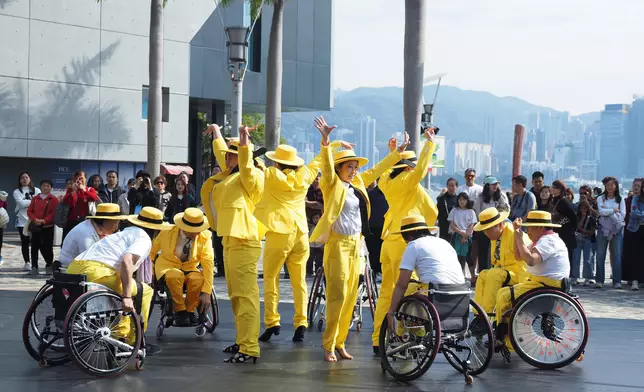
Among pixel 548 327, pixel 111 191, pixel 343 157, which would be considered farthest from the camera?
pixel 111 191

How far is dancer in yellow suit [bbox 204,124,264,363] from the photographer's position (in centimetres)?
912

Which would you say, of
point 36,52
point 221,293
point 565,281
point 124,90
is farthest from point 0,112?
point 565,281

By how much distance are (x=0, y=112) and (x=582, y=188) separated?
17.8 m

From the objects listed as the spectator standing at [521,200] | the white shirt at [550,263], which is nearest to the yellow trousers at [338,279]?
the white shirt at [550,263]

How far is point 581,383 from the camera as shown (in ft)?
28.0

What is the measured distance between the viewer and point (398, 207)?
9.95m

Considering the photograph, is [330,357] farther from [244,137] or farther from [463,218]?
[463,218]

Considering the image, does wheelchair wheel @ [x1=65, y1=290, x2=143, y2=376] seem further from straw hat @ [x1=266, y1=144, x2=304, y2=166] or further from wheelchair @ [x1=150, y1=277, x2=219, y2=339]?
straw hat @ [x1=266, y1=144, x2=304, y2=166]

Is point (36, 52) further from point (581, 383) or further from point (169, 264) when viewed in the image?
point (581, 383)

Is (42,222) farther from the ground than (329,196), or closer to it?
closer to it

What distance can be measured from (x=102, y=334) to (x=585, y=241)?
35.9 feet

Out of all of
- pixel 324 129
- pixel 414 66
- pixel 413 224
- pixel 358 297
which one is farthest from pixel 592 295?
pixel 324 129

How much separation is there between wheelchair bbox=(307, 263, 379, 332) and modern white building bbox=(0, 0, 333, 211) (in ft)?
65.4

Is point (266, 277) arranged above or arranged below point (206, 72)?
below
